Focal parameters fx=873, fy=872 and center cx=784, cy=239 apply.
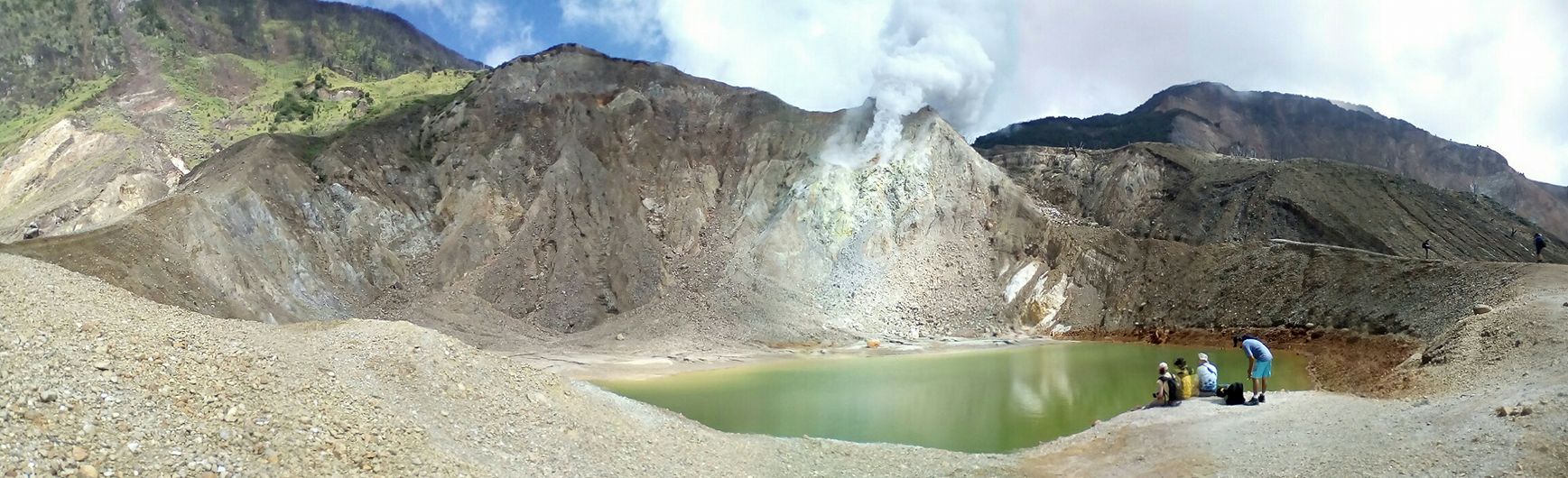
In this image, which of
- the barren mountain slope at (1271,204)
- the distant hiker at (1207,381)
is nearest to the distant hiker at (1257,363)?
the distant hiker at (1207,381)

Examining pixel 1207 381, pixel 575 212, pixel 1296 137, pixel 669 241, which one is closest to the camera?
pixel 1207 381

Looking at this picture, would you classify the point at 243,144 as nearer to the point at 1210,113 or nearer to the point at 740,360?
the point at 740,360

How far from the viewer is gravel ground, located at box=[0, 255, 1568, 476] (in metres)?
7.95

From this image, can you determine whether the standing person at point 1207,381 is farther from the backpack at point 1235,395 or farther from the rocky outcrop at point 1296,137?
the rocky outcrop at point 1296,137

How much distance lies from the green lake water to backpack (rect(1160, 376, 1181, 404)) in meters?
2.43

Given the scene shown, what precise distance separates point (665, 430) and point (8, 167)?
62.3 metres

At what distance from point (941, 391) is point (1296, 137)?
123 m

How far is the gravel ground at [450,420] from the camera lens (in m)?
7.95

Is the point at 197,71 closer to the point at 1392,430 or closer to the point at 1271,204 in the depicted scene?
the point at 1271,204

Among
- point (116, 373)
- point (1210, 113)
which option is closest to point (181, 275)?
point (116, 373)

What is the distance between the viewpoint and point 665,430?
573 inches

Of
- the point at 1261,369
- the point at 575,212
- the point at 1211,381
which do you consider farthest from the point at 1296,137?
the point at 1261,369

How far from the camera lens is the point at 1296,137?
415 ft

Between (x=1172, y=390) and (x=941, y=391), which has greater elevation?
(x=1172, y=390)
